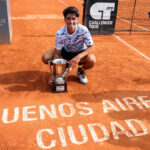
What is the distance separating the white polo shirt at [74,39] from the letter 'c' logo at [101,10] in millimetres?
4526

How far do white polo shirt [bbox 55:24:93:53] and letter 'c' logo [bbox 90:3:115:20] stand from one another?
14.8 ft

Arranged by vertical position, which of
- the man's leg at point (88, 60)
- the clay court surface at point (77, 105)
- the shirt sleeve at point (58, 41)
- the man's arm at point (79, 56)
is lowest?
the clay court surface at point (77, 105)

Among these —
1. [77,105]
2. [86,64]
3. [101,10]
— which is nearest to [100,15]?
[101,10]

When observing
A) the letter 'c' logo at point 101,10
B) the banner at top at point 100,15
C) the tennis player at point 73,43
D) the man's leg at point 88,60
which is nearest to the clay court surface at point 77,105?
the man's leg at point 88,60

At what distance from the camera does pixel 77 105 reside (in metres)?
3.92

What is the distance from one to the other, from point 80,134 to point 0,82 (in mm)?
2454

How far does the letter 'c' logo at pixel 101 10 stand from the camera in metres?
8.70

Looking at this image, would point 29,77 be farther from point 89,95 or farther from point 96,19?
point 96,19

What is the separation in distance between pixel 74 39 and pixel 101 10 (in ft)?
16.0

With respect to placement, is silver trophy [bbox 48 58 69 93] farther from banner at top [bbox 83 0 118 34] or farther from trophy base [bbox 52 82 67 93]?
banner at top [bbox 83 0 118 34]

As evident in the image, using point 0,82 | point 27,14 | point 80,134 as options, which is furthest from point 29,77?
point 27,14

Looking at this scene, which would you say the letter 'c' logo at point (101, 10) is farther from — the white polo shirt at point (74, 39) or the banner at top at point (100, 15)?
the white polo shirt at point (74, 39)

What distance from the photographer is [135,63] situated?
239 inches

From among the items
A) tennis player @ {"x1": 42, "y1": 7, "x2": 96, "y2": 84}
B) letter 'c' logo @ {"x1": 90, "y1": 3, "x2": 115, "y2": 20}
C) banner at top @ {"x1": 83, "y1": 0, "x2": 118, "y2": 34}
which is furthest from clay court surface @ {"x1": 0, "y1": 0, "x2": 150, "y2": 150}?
letter 'c' logo @ {"x1": 90, "y1": 3, "x2": 115, "y2": 20}
